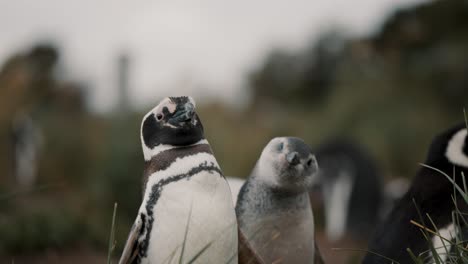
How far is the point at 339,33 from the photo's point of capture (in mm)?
26938

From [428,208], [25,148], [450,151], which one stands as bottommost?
[25,148]

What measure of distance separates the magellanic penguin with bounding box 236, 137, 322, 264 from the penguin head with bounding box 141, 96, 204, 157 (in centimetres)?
50

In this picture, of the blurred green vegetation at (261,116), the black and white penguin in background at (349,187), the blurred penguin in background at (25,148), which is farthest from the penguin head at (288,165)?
the blurred penguin in background at (25,148)

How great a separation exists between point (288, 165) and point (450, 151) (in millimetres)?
954

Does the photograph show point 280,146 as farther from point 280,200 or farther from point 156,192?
point 156,192

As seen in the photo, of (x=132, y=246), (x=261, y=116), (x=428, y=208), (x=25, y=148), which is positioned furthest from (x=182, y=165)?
(x=261, y=116)

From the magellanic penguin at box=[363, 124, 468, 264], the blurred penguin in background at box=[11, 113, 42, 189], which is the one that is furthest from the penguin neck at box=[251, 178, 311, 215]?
the blurred penguin in background at box=[11, 113, 42, 189]

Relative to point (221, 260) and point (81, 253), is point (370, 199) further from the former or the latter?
point (221, 260)

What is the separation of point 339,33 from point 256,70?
151 inches

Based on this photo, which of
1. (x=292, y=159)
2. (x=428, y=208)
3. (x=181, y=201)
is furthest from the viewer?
(x=428, y=208)

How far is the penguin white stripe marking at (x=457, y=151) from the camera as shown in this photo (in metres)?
3.57

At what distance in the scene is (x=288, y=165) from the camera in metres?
3.10

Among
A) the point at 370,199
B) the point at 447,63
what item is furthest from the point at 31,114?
the point at 447,63

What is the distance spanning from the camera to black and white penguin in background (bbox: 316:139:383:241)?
1303cm
